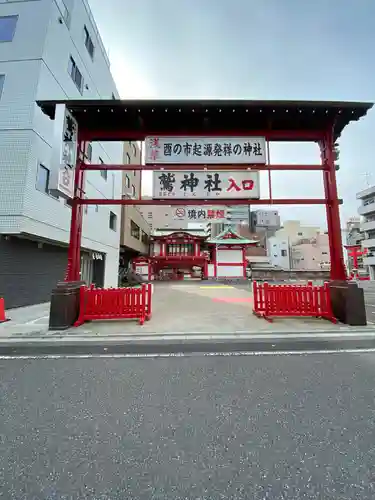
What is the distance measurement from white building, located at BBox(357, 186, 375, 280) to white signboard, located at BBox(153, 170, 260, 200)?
144 ft

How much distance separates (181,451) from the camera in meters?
1.90

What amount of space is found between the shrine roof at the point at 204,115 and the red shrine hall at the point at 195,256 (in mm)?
22494

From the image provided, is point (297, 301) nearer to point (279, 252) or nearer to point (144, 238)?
point (144, 238)

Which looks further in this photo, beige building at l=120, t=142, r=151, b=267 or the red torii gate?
beige building at l=120, t=142, r=151, b=267

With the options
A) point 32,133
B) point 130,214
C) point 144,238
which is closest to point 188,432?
point 32,133

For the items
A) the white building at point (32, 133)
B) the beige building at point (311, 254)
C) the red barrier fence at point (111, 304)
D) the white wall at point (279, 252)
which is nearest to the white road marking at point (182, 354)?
the red barrier fence at point (111, 304)

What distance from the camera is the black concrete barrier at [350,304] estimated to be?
20.0 feet

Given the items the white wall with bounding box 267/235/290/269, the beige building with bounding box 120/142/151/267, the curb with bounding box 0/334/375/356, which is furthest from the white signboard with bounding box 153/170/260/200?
the white wall with bounding box 267/235/290/269

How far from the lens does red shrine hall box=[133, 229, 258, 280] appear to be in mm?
29812

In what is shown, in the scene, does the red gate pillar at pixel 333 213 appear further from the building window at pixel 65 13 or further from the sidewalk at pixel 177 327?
the building window at pixel 65 13

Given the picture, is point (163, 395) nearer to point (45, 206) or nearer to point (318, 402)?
point (318, 402)

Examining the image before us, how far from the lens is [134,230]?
85.6 feet

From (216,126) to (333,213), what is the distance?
458 cm

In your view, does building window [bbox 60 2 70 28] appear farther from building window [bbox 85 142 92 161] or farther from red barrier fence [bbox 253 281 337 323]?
red barrier fence [bbox 253 281 337 323]
